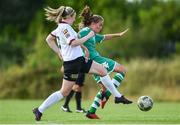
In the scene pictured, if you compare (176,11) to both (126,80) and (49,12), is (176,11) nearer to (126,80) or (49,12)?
(126,80)

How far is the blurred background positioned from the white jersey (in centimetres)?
194

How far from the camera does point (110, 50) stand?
A: 38.9 m

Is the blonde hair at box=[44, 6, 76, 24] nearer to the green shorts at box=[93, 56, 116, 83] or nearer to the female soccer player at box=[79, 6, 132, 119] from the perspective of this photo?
the female soccer player at box=[79, 6, 132, 119]

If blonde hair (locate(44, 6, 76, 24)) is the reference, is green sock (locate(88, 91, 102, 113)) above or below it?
below

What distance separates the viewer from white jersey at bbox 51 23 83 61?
13840 mm

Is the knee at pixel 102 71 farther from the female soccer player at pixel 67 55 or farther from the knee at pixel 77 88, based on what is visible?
the knee at pixel 77 88

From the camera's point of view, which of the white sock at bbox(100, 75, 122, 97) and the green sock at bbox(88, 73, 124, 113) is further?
the green sock at bbox(88, 73, 124, 113)

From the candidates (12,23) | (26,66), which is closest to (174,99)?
(26,66)

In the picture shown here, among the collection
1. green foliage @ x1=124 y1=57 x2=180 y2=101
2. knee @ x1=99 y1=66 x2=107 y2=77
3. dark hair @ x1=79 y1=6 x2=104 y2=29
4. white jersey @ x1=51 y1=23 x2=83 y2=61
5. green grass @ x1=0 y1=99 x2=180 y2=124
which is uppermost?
dark hair @ x1=79 y1=6 x2=104 y2=29

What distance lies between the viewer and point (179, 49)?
162 feet

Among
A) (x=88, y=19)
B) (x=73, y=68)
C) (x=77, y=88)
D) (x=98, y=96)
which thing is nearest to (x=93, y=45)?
(x=88, y=19)

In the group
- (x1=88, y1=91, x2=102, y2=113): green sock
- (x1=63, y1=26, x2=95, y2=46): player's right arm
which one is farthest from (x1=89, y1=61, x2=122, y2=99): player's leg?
(x1=63, y1=26, x2=95, y2=46): player's right arm

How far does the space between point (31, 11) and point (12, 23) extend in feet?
5.32

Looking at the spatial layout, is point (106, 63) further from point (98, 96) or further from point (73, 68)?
point (73, 68)
